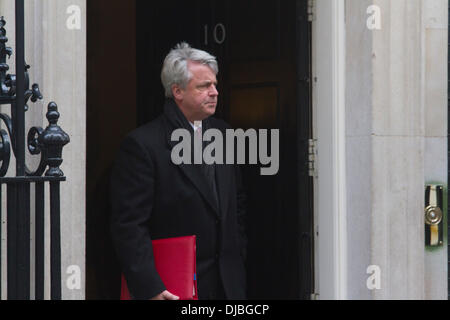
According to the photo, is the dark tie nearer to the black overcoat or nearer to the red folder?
the black overcoat

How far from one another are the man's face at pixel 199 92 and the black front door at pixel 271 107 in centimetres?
89

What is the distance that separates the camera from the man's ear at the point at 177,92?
5.07 meters

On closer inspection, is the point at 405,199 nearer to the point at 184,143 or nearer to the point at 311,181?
the point at 311,181

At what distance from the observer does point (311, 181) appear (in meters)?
5.75

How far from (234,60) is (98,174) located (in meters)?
1.36

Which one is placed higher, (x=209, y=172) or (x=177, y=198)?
(x=209, y=172)

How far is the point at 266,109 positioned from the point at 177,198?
1.36 m

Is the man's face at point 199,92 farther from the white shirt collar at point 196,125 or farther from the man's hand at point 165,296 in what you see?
the man's hand at point 165,296

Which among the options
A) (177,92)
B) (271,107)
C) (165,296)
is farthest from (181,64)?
(165,296)

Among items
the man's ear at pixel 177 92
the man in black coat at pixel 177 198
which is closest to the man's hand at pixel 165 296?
the man in black coat at pixel 177 198

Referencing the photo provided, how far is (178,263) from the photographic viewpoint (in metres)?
4.88

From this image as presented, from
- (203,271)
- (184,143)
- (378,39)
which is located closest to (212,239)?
(203,271)

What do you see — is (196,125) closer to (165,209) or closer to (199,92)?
(199,92)

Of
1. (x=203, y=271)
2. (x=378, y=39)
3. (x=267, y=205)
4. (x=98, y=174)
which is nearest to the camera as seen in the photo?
(x=203, y=271)
